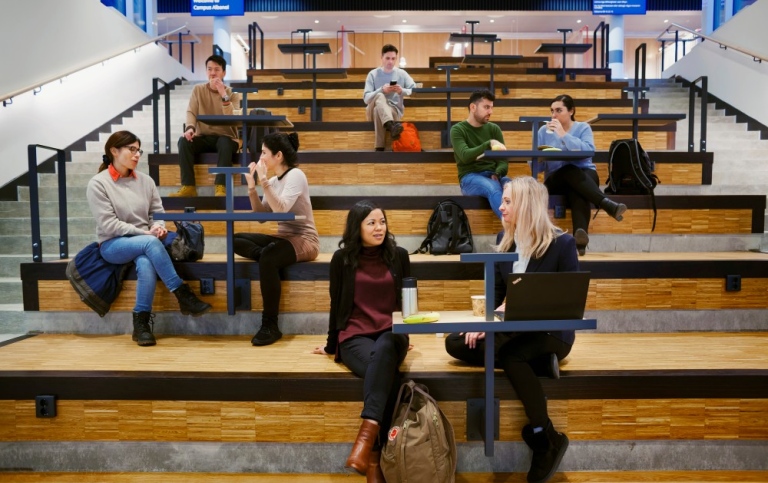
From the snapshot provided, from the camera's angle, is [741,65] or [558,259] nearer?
[558,259]

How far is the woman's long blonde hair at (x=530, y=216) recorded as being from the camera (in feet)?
7.56

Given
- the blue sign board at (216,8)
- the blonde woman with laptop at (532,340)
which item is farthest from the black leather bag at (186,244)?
the blue sign board at (216,8)

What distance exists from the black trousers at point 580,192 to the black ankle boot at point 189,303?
6.66 feet

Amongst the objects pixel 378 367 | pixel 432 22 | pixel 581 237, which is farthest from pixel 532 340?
pixel 432 22

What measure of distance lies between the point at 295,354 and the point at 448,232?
1.21 m

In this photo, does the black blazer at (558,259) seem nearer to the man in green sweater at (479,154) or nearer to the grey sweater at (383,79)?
the man in green sweater at (479,154)

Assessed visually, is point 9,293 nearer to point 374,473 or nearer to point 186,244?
point 186,244

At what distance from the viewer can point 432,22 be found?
12477 millimetres

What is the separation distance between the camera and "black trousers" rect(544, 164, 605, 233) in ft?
11.2

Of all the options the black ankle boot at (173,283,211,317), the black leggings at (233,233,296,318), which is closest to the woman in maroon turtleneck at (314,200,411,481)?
the black leggings at (233,233,296,318)

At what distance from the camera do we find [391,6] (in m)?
11.6

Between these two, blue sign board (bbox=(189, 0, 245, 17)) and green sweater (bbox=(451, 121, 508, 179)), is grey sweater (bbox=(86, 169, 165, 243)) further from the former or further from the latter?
blue sign board (bbox=(189, 0, 245, 17))

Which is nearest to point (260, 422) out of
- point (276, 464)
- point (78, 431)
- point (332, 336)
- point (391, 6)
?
point (276, 464)

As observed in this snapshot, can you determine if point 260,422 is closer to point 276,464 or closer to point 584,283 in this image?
point 276,464
